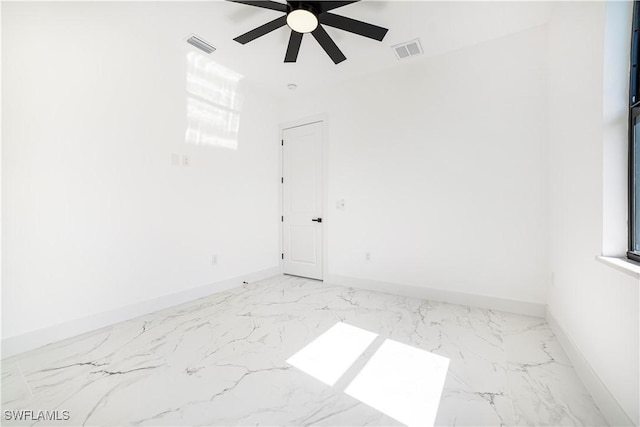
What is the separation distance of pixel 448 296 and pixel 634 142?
6.81 feet

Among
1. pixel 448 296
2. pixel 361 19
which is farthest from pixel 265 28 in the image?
pixel 448 296

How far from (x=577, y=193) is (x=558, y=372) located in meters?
1.20

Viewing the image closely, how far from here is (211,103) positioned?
339 centimetres

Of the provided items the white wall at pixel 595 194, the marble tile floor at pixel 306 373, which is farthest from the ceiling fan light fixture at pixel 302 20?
the marble tile floor at pixel 306 373

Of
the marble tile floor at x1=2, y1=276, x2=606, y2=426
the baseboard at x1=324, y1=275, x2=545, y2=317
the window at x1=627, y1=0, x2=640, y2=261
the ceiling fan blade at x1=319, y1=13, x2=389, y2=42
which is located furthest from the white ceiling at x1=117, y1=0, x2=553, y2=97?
the marble tile floor at x1=2, y1=276, x2=606, y2=426

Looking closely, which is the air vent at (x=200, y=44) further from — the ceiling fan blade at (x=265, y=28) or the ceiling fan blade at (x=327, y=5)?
the ceiling fan blade at (x=327, y=5)

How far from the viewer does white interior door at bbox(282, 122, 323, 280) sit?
4.02 meters

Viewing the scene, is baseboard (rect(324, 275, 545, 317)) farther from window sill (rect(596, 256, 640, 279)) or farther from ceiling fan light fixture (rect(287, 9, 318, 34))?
ceiling fan light fixture (rect(287, 9, 318, 34))

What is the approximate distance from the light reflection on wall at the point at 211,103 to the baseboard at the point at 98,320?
1.80 meters

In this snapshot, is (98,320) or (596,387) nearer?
(596,387)

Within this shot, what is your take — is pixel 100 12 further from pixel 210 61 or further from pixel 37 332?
pixel 37 332

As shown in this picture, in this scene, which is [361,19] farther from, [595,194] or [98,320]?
[98,320]

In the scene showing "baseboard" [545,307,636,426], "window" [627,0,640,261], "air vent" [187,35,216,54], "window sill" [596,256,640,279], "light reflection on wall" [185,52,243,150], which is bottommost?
"baseboard" [545,307,636,426]

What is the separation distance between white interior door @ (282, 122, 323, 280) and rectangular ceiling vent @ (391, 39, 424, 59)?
1.39 meters
